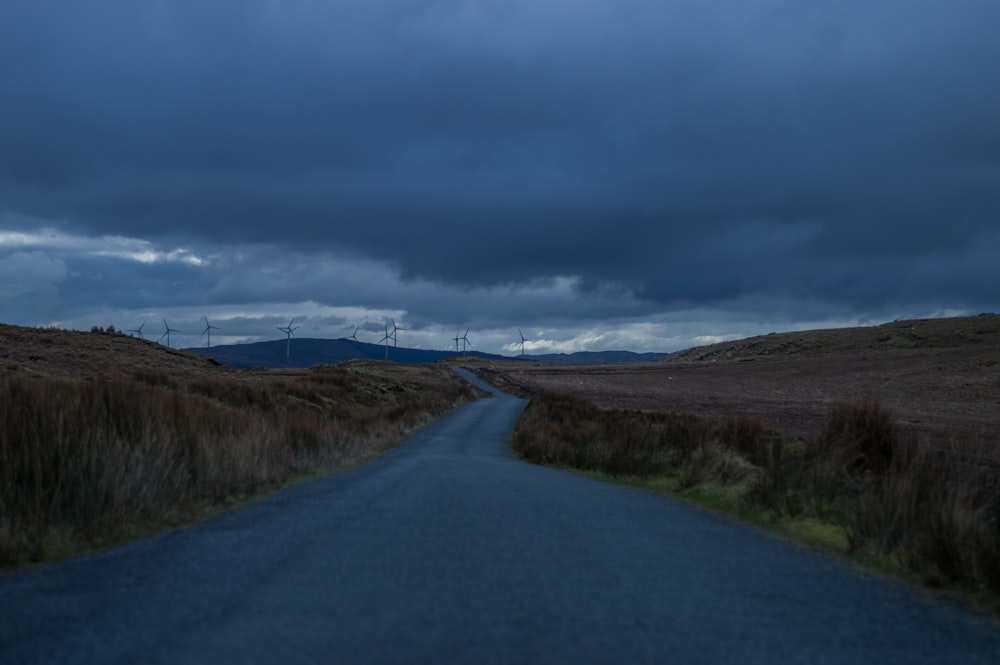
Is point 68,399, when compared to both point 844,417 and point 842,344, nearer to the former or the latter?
point 844,417

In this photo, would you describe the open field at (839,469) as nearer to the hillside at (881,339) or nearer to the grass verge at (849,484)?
the grass verge at (849,484)

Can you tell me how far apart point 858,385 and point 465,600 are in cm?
6580

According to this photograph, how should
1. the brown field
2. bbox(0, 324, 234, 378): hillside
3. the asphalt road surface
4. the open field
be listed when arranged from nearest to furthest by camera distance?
the asphalt road surface, the open field, the brown field, bbox(0, 324, 234, 378): hillside

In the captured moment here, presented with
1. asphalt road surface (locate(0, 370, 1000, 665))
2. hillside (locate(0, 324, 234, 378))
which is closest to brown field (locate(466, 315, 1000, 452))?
asphalt road surface (locate(0, 370, 1000, 665))

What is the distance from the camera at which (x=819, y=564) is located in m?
9.59

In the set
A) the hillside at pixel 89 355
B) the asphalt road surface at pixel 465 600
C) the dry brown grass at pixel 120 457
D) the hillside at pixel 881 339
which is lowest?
the asphalt road surface at pixel 465 600

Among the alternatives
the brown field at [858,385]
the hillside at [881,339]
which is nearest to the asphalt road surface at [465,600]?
the brown field at [858,385]

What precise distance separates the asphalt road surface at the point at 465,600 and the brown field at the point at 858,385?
9.14 m

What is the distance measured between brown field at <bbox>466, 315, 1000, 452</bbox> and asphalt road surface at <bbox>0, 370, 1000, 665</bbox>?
30.0 feet

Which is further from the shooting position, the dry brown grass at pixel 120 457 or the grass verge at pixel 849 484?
the dry brown grass at pixel 120 457

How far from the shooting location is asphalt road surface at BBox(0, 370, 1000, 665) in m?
6.04

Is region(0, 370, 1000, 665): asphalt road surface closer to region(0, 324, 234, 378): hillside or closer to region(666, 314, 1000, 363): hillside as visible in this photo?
region(0, 324, 234, 378): hillside

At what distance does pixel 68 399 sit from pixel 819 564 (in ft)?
35.5

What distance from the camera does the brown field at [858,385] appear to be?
36.2m
